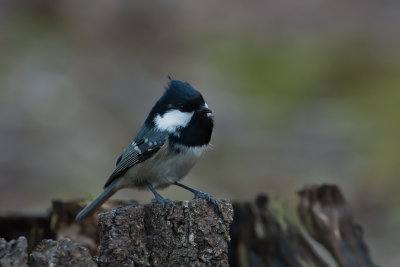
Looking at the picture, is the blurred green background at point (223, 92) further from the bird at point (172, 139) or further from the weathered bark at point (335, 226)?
the bird at point (172, 139)

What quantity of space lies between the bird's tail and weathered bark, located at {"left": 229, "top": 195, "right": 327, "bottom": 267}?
0.80 metres

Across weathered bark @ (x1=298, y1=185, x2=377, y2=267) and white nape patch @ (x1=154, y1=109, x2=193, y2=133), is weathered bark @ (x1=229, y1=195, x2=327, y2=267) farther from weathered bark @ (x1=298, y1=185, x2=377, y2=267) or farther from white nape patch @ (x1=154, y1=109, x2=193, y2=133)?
white nape patch @ (x1=154, y1=109, x2=193, y2=133)

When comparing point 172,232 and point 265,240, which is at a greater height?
point 265,240

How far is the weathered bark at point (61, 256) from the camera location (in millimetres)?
2238

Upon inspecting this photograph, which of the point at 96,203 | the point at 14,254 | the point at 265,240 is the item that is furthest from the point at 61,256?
the point at 265,240

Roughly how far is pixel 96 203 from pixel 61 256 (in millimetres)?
1546

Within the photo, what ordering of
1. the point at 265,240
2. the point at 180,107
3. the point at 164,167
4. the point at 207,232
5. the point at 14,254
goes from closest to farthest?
the point at 14,254 → the point at 207,232 → the point at 180,107 → the point at 164,167 → the point at 265,240

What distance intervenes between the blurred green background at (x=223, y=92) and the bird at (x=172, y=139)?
8.73 ft

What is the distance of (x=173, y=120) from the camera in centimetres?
358

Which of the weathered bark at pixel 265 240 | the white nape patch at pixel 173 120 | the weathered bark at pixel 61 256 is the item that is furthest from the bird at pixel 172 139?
the weathered bark at pixel 61 256

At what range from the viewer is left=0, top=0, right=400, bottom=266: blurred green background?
697 cm

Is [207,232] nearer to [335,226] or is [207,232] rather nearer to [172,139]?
[172,139]

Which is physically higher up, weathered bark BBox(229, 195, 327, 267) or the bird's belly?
the bird's belly

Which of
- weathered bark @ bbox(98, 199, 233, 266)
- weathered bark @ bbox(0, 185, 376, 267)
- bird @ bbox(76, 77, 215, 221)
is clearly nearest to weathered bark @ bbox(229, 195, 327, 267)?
weathered bark @ bbox(0, 185, 376, 267)
